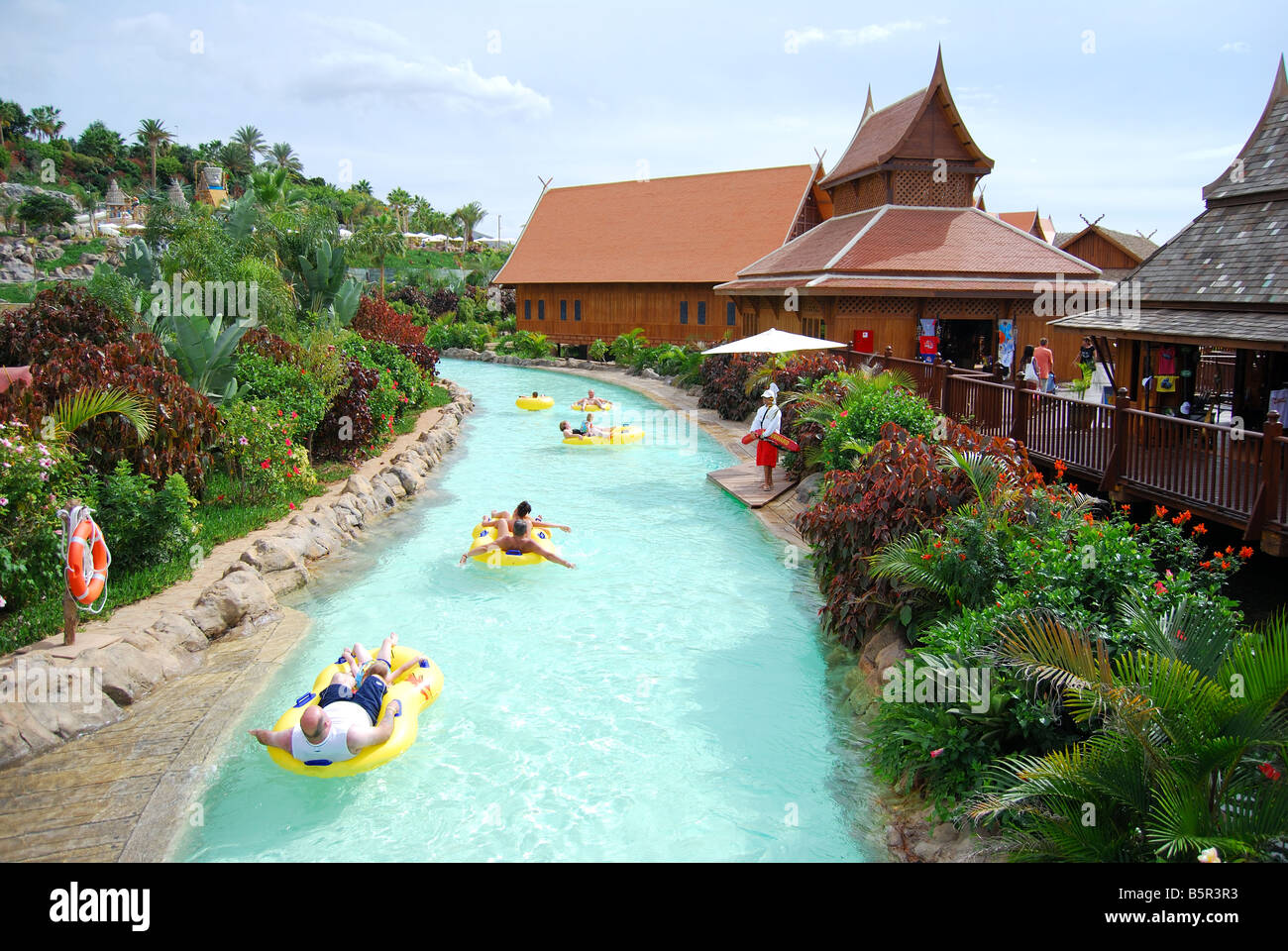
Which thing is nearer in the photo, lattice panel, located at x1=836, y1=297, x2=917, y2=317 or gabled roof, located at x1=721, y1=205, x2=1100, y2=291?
gabled roof, located at x1=721, y1=205, x2=1100, y2=291

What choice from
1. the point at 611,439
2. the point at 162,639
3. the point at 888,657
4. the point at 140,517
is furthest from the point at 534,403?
the point at 888,657

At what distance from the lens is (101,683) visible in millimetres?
7641

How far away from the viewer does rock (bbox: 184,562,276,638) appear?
933 cm

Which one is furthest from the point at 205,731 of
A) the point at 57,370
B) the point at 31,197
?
the point at 31,197

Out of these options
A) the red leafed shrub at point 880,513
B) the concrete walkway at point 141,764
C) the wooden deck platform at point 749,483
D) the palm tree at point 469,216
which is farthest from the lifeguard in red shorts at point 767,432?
the palm tree at point 469,216

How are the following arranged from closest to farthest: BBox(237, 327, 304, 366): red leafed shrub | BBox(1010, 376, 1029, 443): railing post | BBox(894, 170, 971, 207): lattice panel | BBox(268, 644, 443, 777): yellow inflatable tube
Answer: BBox(268, 644, 443, 777): yellow inflatable tube
BBox(1010, 376, 1029, 443): railing post
BBox(237, 327, 304, 366): red leafed shrub
BBox(894, 170, 971, 207): lattice panel

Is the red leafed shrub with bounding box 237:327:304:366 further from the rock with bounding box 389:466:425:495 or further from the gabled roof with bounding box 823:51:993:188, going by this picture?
the gabled roof with bounding box 823:51:993:188

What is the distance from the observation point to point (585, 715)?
824 centimetres

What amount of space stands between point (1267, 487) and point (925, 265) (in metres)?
15.9

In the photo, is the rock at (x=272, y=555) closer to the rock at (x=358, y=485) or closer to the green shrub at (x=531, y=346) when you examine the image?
the rock at (x=358, y=485)

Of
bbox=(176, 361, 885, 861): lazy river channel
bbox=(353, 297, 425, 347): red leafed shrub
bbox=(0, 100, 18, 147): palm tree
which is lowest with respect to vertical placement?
bbox=(176, 361, 885, 861): lazy river channel

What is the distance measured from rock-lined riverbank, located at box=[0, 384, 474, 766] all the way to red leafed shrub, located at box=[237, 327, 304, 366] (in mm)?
3577

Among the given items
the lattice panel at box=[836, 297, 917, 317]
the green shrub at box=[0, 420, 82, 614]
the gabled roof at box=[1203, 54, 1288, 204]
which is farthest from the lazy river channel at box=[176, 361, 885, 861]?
the lattice panel at box=[836, 297, 917, 317]
